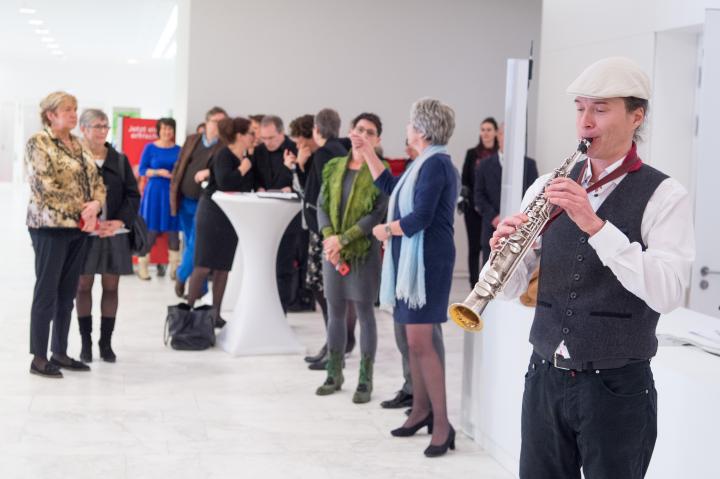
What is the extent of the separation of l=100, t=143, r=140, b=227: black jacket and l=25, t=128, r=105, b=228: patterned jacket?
0.35m

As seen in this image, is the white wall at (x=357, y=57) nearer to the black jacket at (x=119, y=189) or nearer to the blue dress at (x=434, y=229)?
the black jacket at (x=119, y=189)

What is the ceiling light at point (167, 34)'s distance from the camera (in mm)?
13878

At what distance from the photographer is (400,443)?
4527mm

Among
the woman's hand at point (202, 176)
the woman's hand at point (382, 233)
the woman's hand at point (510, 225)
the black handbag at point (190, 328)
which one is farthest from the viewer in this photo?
the woman's hand at point (202, 176)

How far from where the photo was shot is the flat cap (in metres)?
2.09

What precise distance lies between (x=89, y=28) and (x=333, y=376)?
41.2 feet

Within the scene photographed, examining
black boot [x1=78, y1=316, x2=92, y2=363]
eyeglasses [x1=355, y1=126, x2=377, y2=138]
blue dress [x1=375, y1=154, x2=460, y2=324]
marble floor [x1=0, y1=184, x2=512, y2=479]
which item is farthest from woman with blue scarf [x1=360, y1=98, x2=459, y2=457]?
black boot [x1=78, y1=316, x2=92, y2=363]

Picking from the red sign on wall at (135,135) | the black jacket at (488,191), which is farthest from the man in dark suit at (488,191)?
the red sign on wall at (135,135)

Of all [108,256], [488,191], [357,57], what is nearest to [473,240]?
[488,191]

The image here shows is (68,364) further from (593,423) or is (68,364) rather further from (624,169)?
(624,169)

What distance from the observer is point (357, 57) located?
406 inches

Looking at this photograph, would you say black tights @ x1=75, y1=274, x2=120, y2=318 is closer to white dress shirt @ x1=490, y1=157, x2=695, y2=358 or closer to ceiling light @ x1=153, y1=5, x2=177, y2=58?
white dress shirt @ x1=490, y1=157, x2=695, y2=358

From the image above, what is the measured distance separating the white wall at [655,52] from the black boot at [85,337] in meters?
3.37

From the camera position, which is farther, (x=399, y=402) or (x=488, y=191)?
(x=488, y=191)
